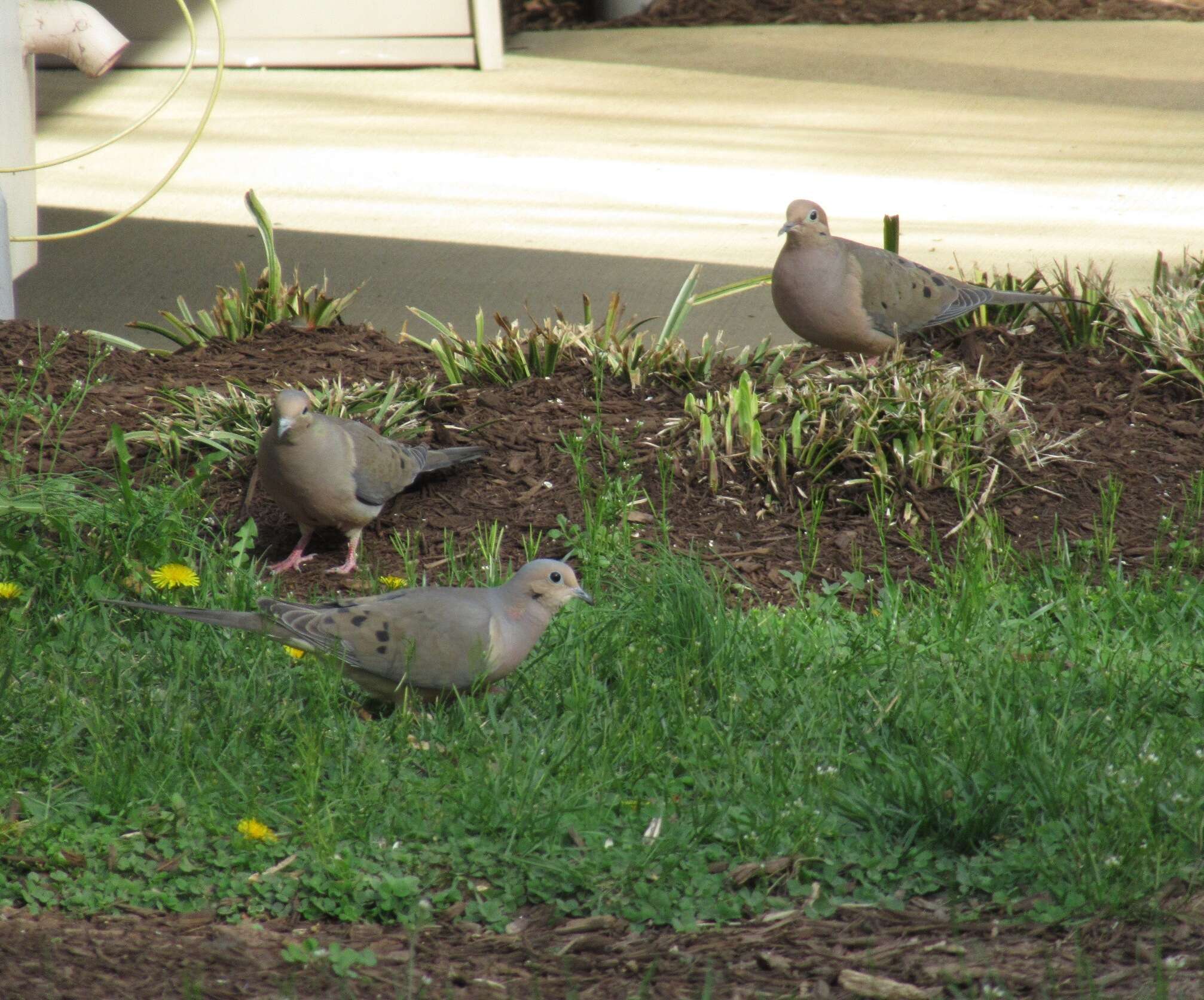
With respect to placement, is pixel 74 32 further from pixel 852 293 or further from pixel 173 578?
pixel 852 293

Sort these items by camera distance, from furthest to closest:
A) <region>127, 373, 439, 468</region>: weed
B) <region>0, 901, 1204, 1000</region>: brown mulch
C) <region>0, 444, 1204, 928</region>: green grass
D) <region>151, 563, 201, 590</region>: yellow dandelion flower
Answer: <region>127, 373, 439, 468</region>: weed → <region>151, 563, 201, 590</region>: yellow dandelion flower → <region>0, 444, 1204, 928</region>: green grass → <region>0, 901, 1204, 1000</region>: brown mulch

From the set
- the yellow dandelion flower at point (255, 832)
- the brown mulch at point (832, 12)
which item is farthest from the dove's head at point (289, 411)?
the brown mulch at point (832, 12)

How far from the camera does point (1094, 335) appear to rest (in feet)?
19.5

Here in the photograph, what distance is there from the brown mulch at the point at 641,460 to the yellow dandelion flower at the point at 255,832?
1631mm

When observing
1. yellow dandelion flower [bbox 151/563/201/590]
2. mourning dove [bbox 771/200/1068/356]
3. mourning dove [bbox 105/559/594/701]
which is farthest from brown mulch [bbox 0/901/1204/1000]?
mourning dove [bbox 771/200/1068/356]

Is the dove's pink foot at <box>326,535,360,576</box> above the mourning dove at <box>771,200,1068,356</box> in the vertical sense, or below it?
below

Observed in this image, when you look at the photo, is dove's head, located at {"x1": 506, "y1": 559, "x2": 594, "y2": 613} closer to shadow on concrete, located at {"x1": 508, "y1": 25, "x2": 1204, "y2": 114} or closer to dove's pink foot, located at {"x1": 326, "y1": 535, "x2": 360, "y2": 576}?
dove's pink foot, located at {"x1": 326, "y1": 535, "x2": 360, "y2": 576}

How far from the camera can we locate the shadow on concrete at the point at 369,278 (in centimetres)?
699

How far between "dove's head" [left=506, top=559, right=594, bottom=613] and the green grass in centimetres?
24

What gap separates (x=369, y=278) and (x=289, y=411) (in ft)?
9.90

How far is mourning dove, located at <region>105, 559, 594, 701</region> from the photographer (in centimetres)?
361

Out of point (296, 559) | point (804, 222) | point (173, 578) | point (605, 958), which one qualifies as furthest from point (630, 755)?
point (804, 222)

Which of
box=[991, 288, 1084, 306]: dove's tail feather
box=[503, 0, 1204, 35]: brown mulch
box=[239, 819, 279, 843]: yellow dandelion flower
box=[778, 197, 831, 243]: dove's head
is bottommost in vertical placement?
box=[239, 819, 279, 843]: yellow dandelion flower

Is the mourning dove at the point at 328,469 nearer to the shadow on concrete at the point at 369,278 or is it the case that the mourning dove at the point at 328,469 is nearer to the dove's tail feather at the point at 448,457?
the dove's tail feather at the point at 448,457
